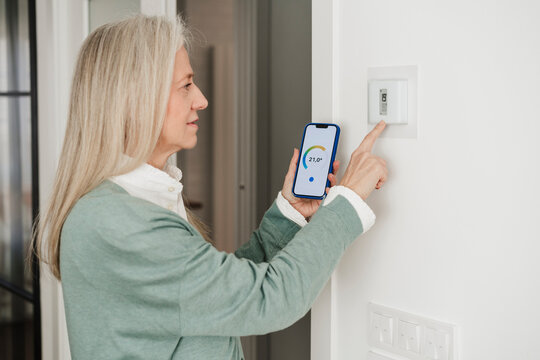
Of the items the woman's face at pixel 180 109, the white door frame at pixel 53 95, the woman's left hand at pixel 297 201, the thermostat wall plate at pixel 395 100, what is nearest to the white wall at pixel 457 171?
the thermostat wall plate at pixel 395 100

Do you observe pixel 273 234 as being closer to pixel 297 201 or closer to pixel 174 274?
pixel 297 201

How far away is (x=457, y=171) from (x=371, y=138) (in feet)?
0.57

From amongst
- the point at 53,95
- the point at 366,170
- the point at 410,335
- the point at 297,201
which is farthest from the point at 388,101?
the point at 53,95

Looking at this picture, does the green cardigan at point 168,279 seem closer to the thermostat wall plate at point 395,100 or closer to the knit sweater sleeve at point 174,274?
the knit sweater sleeve at point 174,274

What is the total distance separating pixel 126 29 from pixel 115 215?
359 mm

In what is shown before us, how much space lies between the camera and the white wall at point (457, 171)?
3.04 ft

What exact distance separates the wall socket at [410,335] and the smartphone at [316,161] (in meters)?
0.26

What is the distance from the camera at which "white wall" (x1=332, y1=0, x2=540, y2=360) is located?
928 mm

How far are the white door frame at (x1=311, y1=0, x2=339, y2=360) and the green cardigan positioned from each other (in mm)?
259

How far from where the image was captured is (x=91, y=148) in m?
1.05

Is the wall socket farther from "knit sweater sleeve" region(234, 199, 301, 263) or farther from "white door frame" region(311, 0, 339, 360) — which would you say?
"knit sweater sleeve" region(234, 199, 301, 263)

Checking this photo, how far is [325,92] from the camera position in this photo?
4.01ft

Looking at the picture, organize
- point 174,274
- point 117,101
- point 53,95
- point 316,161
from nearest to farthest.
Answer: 1. point 174,274
2. point 117,101
3. point 316,161
4. point 53,95

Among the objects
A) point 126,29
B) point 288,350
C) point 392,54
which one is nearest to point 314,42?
point 392,54
